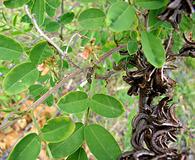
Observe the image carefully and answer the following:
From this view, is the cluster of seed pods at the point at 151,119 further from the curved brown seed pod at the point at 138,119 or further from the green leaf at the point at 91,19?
the green leaf at the point at 91,19

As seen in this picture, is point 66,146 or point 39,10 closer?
point 66,146

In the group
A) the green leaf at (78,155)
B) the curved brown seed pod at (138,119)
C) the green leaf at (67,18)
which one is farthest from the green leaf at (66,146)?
the green leaf at (67,18)

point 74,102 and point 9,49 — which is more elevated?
point 9,49

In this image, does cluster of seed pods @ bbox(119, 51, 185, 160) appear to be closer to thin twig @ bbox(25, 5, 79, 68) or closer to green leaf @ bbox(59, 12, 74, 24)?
thin twig @ bbox(25, 5, 79, 68)

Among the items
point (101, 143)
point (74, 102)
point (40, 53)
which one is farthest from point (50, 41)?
point (101, 143)

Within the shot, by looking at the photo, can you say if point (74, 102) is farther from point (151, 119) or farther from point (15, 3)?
point (15, 3)

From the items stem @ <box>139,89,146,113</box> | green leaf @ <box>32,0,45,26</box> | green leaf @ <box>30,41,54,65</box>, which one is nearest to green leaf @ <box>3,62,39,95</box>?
green leaf @ <box>30,41,54,65</box>
